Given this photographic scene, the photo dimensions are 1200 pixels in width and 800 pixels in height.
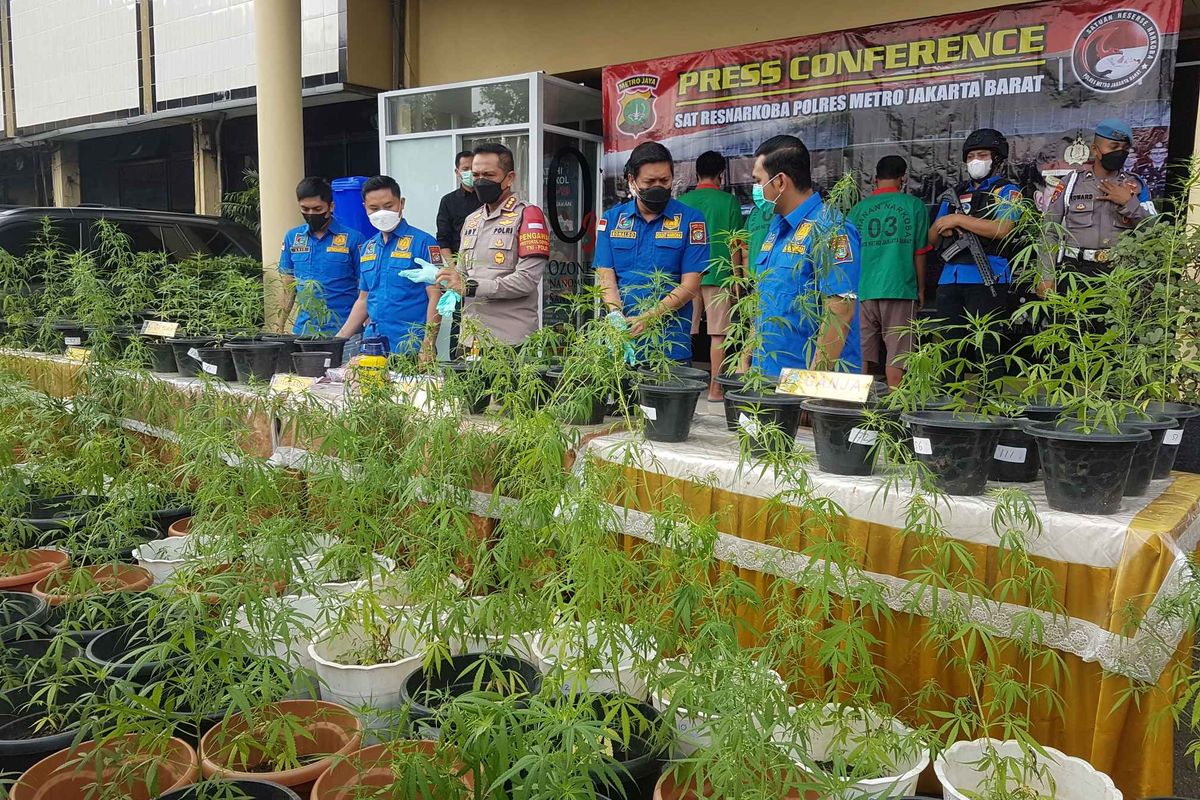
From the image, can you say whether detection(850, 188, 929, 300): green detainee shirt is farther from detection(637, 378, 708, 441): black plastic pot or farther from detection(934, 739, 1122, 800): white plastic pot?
detection(934, 739, 1122, 800): white plastic pot

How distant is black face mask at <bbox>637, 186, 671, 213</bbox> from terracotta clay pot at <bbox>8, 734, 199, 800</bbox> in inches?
90.4

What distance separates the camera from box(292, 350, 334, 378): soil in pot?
296 centimetres

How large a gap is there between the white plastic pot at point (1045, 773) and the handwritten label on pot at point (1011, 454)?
1.86 feet

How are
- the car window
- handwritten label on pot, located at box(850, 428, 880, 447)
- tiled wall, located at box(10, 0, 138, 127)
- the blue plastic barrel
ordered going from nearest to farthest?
1. handwritten label on pot, located at box(850, 428, 880, 447)
2. the car window
3. the blue plastic barrel
4. tiled wall, located at box(10, 0, 138, 127)

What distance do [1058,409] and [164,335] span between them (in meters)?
2.94

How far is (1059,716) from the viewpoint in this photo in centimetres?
167

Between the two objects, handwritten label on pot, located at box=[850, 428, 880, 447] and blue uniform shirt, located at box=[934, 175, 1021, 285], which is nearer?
handwritten label on pot, located at box=[850, 428, 880, 447]

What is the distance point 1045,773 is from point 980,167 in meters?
2.97

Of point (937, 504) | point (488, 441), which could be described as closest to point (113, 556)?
point (488, 441)

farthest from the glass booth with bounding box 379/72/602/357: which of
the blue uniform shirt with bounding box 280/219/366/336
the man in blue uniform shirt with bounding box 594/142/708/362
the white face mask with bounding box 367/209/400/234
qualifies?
the man in blue uniform shirt with bounding box 594/142/708/362

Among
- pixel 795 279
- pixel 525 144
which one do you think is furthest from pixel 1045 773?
pixel 525 144

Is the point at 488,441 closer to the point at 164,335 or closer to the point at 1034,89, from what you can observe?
the point at 164,335

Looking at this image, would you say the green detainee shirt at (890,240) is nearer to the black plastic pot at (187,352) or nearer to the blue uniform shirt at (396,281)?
the blue uniform shirt at (396,281)

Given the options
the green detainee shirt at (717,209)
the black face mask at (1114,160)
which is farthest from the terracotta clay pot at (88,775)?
the black face mask at (1114,160)
